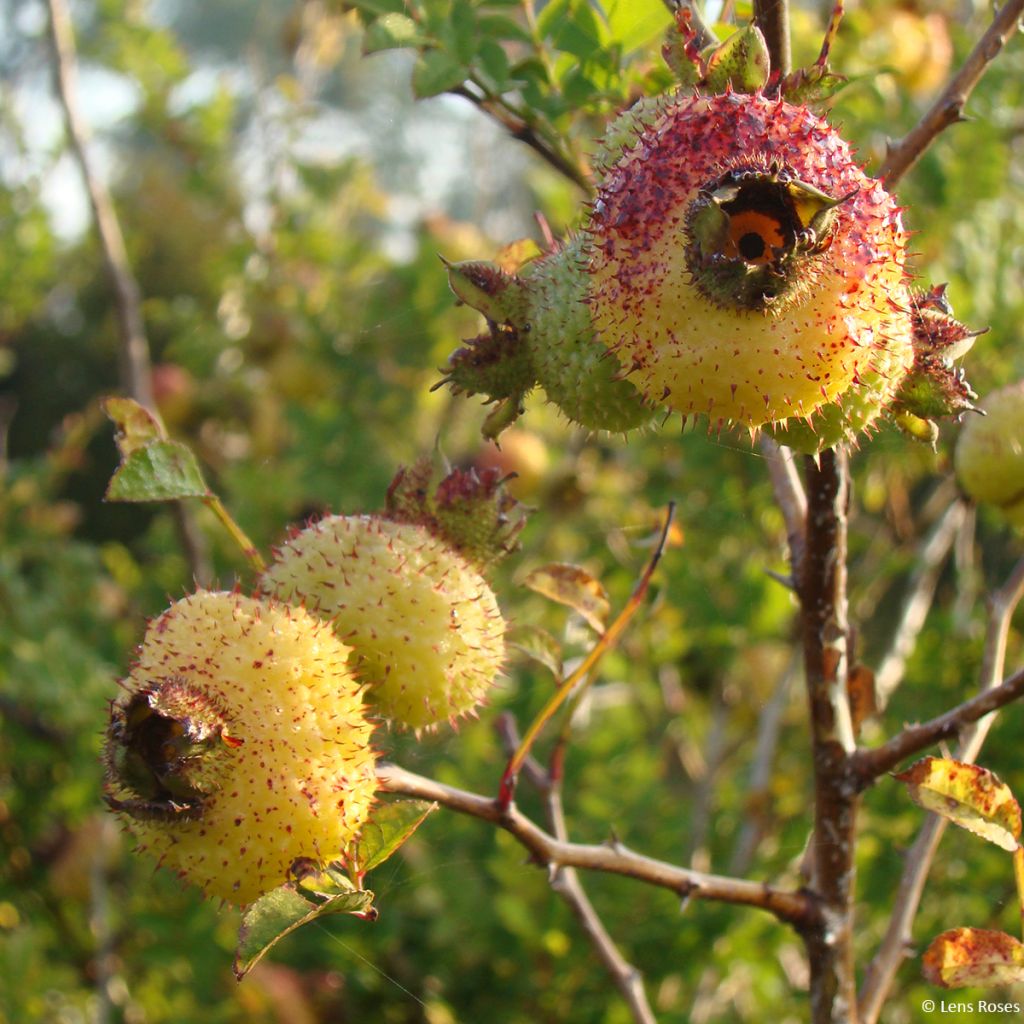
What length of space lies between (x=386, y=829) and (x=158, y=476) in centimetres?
40

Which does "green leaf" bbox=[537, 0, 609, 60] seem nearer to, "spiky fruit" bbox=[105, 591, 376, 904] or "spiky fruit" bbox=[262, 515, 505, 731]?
"spiky fruit" bbox=[262, 515, 505, 731]

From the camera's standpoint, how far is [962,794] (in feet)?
3.16

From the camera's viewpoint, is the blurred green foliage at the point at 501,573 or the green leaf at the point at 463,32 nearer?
the green leaf at the point at 463,32

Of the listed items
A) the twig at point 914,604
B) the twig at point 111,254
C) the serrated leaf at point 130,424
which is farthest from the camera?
the twig at point 111,254

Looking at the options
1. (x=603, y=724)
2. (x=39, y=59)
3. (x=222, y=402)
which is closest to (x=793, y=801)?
(x=603, y=724)

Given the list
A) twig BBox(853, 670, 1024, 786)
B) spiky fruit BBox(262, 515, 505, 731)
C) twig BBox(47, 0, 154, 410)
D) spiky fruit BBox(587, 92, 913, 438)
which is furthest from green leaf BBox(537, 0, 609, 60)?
twig BBox(47, 0, 154, 410)

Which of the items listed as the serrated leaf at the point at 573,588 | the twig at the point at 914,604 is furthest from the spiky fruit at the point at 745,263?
the twig at the point at 914,604

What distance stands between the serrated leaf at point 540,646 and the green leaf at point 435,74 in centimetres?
59

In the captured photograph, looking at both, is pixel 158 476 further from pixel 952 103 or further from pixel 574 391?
pixel 952 103

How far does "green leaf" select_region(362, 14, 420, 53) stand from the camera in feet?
3.88

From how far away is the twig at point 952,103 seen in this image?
3.58ft

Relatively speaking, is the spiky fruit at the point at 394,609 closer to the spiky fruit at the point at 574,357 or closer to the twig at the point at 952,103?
the spiky fruit at the point at 574,357

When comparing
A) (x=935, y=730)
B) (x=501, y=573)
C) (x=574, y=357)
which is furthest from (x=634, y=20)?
(x=501, y=573)

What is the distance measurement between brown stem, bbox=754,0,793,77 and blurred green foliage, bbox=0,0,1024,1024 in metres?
0.25
